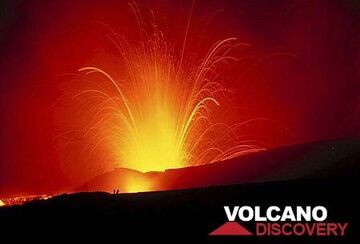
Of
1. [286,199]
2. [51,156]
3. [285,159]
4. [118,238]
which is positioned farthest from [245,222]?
[51,156]

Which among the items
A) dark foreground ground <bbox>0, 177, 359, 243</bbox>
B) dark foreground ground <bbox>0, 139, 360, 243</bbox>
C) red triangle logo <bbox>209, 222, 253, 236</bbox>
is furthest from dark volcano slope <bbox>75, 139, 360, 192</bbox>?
red triangle logo <bbox>209, 222, 253, 236</bbox>

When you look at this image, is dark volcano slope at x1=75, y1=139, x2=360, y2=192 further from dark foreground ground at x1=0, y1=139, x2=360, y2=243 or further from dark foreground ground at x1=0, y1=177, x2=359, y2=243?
dark foreground ground at x1=0, y1=177, x2=359, y2=243

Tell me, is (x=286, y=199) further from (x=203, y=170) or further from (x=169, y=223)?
(x=203, y=170)

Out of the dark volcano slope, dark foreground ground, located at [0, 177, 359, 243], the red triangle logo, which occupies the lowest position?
the red triangle logo

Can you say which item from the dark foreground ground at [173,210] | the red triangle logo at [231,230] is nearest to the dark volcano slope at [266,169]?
the dark foreground ground at [173,210]

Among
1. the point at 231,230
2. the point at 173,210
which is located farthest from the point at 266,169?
the point at 231,230

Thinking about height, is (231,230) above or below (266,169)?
below

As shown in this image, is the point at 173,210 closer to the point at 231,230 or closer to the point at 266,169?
the point at 231,230

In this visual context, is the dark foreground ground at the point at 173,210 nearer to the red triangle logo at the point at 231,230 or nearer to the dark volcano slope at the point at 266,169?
the red triangle logo at the point at 231,230
